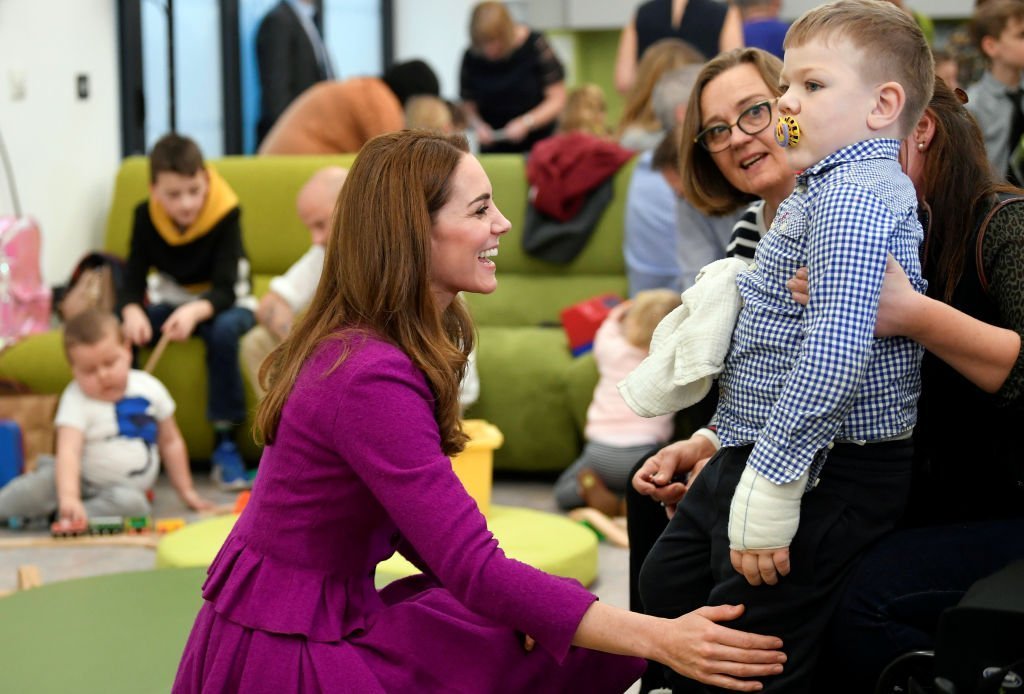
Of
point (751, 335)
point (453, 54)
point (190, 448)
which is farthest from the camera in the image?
point (453, 54)

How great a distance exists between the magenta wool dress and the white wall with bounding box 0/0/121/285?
4188 mm

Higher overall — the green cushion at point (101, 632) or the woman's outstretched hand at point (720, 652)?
the woman's outstretched hand at point (720, 652)

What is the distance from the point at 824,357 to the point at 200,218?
357 centimetres

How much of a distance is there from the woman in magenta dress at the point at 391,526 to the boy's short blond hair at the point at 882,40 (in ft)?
1.57

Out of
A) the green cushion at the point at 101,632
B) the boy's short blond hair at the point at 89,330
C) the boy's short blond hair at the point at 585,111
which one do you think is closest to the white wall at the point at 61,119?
the boy's short blond hair at the point at 89,330

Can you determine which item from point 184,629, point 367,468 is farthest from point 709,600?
point 184,629

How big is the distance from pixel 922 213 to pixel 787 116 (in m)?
0.30

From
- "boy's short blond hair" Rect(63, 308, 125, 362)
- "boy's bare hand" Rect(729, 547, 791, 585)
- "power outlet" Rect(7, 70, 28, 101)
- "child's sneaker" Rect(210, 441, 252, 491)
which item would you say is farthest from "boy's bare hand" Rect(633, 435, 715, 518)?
"power outlet" Rect(7, 70, 28, 101)

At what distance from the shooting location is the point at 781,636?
5.44 feet

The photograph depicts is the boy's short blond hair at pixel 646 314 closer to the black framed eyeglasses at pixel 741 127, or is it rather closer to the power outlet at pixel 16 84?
the black framed eyeglasses at pixel 741 127

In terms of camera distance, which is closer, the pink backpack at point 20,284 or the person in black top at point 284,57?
the pink backpack at point 20,284

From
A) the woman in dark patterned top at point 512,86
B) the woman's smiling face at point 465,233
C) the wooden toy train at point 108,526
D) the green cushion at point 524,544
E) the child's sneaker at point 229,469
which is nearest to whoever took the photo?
the woman's smiling face at point 465,233

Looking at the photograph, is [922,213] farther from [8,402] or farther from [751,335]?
[8,402]

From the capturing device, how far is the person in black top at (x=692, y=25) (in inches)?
212
